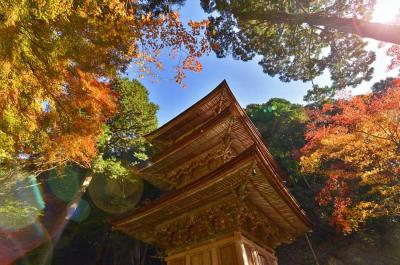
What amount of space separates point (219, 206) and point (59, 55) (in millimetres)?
6402

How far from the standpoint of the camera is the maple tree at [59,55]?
21.0 ft

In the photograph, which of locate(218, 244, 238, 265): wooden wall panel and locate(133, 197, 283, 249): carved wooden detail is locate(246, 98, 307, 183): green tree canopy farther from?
locate(218, 244, 238, 265): wooden wall panel

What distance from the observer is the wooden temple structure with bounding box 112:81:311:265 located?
5773mm

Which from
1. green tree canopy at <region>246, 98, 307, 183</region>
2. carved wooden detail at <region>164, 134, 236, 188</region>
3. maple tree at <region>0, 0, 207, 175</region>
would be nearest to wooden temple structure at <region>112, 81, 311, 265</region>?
carved wooden detail at <region>164, 134, 236, 188</region>

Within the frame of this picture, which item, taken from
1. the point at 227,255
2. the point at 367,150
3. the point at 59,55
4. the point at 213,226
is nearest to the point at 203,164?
the point at 213,226

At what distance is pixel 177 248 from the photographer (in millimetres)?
6883

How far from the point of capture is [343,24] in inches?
336

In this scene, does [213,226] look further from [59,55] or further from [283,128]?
[283,128]

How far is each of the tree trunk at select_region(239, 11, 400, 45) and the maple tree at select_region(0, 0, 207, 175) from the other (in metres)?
3.09

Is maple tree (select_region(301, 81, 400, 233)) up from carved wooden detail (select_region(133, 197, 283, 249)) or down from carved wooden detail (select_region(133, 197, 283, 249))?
up

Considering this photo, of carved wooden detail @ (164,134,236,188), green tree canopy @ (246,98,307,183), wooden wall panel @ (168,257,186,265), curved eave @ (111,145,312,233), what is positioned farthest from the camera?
green tree canopy @ (246,98,307,183)

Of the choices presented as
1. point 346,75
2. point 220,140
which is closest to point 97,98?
point 220,140

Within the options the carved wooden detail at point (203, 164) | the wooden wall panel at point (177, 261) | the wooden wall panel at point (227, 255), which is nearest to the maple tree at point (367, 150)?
the carved wooden detail at point (203, 164)

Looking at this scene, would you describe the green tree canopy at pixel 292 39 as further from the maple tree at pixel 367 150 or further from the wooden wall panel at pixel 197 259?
the wooden wall panel at pixel 197 259
